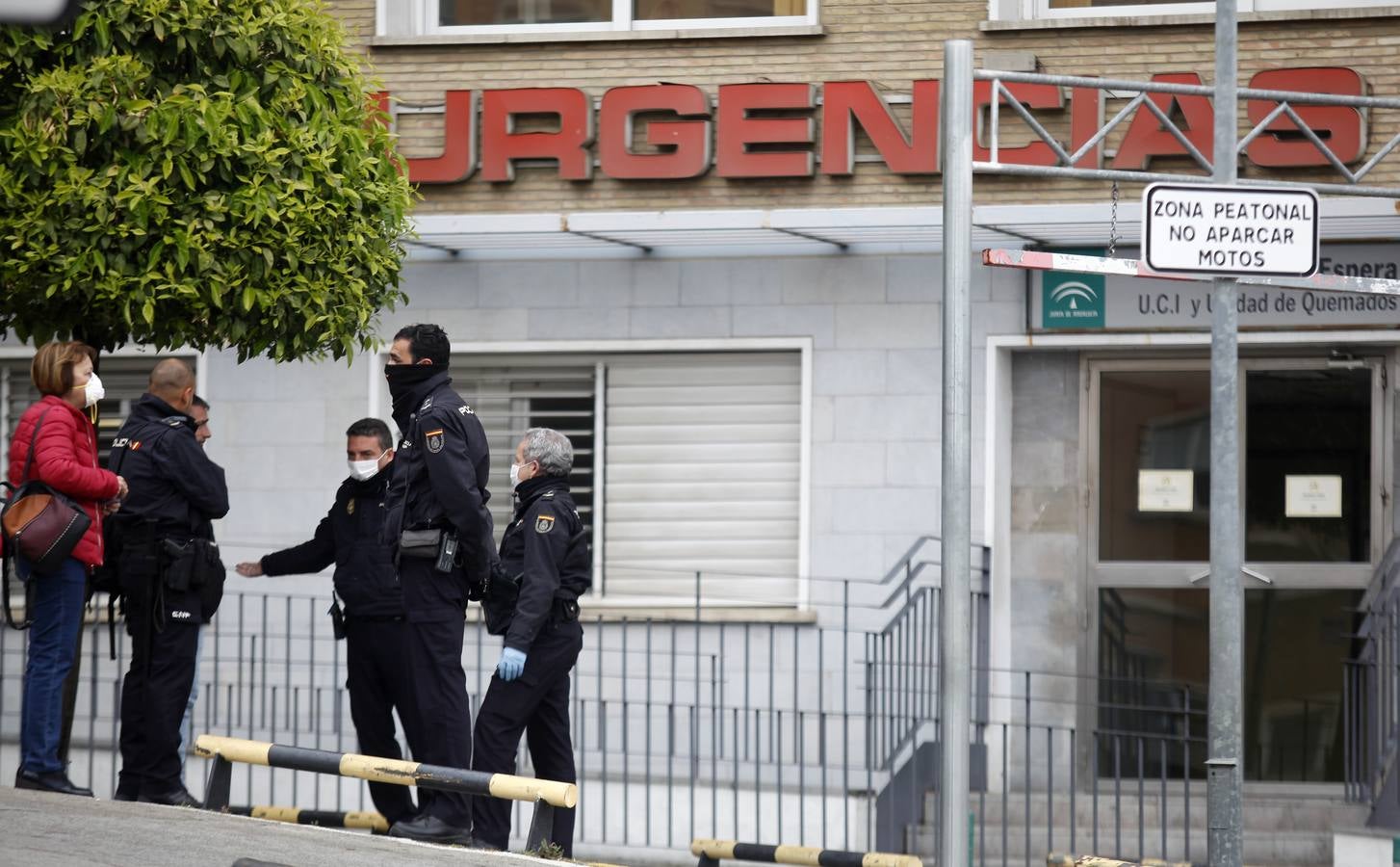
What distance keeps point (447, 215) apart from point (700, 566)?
248 cm

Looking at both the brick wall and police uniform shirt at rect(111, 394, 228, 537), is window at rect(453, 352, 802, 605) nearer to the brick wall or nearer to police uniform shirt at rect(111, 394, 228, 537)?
the brick wall

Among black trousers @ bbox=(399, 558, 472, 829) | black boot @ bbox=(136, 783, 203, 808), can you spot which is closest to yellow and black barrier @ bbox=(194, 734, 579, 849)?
black boot @ bbox=(136, 783, 203, 808)

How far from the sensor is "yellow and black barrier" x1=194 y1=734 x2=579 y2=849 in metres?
7.16

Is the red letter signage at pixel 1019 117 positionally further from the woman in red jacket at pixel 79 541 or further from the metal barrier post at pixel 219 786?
→ the metal barrier post at pixel 219 786

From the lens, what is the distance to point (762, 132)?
A: 11078 mm

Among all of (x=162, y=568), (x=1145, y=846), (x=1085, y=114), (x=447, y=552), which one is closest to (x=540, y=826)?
(x=447, y=552)

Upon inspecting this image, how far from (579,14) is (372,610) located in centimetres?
512

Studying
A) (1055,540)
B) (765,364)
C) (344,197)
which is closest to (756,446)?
(765,364)

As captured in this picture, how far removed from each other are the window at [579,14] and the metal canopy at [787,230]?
1294 mm

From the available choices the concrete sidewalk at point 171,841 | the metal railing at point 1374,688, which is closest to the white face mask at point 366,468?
the concrete sidewalk at point 171,841

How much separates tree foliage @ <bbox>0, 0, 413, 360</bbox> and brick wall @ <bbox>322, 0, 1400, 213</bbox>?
118 inches

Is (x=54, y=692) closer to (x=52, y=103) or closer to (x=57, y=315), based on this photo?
(x=57, y=315)

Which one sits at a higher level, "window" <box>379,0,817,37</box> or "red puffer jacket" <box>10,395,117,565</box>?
"window" <box>379,0,817,37</box>

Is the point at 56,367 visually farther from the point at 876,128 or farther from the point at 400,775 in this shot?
the point at 876,128
